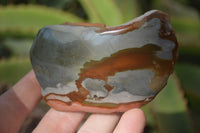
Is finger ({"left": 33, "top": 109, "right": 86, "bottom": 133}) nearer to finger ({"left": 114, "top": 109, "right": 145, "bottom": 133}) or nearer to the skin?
the skin

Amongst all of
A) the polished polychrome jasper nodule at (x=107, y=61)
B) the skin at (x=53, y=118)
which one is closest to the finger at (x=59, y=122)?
the skin at (x=53, y=118)

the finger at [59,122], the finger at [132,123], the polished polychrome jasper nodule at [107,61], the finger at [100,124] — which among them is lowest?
the finger at [59,122]

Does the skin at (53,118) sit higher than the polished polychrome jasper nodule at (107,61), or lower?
lower

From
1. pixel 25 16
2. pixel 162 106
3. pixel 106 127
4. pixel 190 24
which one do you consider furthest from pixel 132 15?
pixel 106 127

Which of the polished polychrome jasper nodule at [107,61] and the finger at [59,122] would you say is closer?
the polished polychrome jasper nodule at [107,61]

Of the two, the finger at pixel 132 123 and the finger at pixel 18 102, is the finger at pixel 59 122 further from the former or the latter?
the finger at pixel 132 123

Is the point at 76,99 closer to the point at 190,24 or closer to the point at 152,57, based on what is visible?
the point at 152,57

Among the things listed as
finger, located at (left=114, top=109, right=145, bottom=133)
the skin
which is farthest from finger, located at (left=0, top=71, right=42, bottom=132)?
finger, located at (left=114, top=109, right=145, bottom=133)
